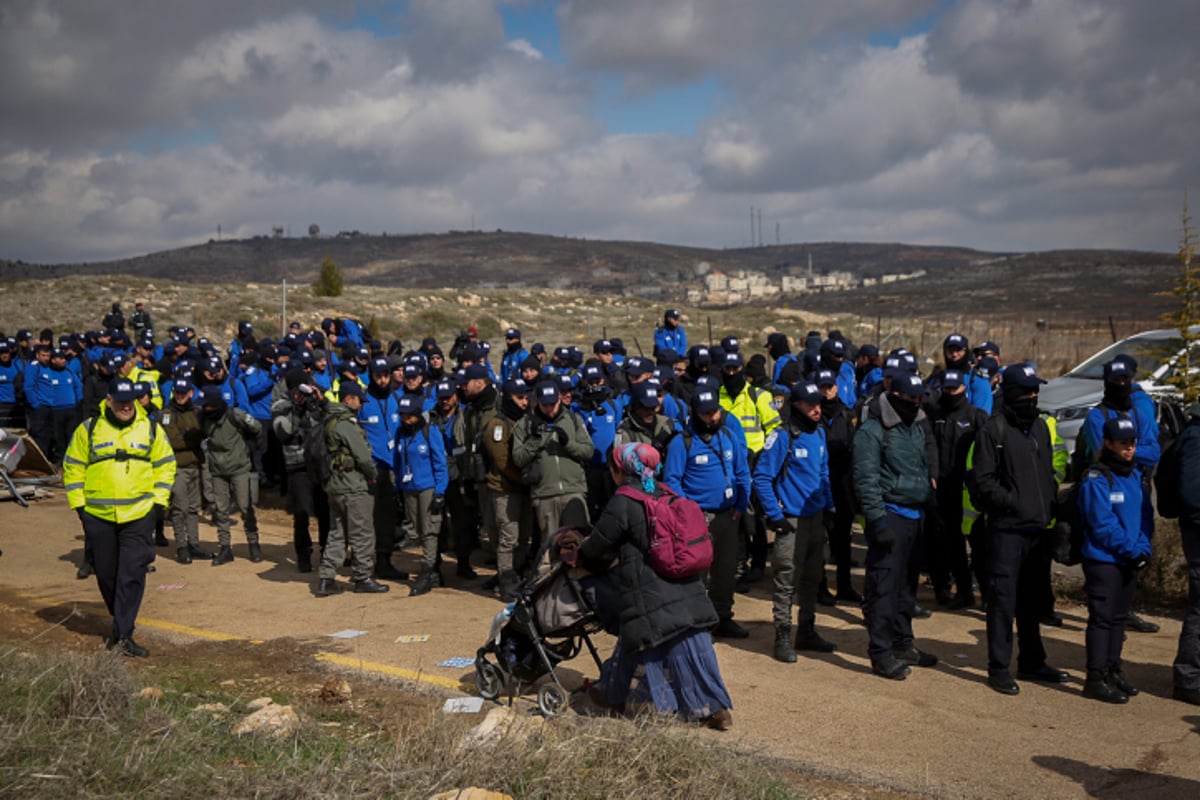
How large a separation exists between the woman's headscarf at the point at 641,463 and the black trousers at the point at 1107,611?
10.6 ft

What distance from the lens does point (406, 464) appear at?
33.9ft

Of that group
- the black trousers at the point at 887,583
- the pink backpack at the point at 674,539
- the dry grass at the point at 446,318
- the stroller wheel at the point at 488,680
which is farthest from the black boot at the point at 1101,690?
the dry grass at the point at 446,318

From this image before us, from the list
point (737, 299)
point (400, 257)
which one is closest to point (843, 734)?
point (737, 299)

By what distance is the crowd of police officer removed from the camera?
292 inches

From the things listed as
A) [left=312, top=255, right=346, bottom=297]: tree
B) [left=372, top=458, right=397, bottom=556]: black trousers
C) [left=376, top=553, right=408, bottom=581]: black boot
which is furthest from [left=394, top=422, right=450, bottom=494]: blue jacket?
[left=312, top=255, right=346, bottom=297]: tree

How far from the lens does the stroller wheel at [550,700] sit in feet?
21.0

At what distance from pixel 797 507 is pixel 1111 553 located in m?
2.21

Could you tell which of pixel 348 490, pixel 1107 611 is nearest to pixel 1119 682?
pixel 1107 611

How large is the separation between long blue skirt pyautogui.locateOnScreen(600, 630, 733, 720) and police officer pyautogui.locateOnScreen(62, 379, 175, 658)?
14.4ft

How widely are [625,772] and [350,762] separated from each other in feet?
4.40

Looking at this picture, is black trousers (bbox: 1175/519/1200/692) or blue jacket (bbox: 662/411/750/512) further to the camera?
blue jacket (bbox: 662/411/750/512)

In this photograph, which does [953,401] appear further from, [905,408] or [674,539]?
[674,539]

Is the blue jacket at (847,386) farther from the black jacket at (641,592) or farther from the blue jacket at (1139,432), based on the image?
the black jacket at (641,592)

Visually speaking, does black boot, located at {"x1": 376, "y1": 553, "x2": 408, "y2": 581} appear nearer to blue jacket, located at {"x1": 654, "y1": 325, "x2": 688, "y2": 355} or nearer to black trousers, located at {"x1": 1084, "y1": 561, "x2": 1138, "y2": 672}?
blue jacket, located at {"x1": 654, "y1": 325, "x2": 688, "y2": 355}
